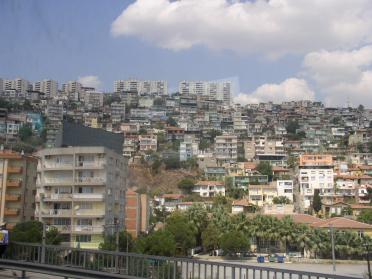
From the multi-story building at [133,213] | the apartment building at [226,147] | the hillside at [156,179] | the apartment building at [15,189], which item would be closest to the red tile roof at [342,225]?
the multi-story building at [133,213]

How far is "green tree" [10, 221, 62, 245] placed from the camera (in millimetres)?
40562

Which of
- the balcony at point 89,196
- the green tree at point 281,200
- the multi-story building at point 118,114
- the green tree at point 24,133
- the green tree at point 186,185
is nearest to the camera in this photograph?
the balcony at point 89,196

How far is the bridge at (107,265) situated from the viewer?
13244mm

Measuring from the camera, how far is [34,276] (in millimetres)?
14750

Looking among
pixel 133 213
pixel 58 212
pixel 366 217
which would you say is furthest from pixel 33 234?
pixel 366 217

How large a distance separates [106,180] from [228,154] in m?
96.2

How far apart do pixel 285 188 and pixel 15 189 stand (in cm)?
6001

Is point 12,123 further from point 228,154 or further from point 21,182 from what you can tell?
point 21,182

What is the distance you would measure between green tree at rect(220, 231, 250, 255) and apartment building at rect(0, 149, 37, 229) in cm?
2185

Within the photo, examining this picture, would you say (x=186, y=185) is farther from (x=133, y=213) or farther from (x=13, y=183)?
(x=13, y=183)

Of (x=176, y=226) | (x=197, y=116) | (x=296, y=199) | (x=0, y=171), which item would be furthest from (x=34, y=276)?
(x=197, y=116)

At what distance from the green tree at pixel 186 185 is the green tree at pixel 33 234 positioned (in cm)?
6435

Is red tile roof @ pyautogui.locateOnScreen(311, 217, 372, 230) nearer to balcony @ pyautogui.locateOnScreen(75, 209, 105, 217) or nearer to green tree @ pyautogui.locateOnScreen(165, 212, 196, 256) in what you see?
green tree @ pyautogui.locateOnScreen(165, 212, 196, 256)

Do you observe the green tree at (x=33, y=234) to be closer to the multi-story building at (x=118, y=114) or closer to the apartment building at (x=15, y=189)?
the apartment building at (x=15, y=189)
